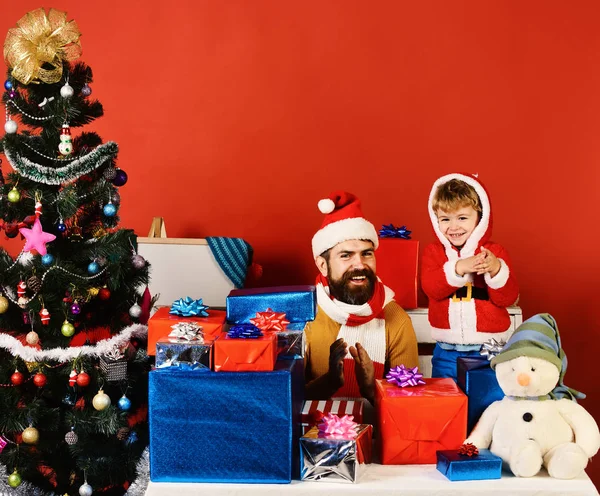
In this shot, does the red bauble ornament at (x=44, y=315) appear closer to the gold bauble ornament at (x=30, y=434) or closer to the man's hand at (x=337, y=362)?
the gold bauble ornament at (x=30, y=434)

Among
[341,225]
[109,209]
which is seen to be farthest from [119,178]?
[341,225]

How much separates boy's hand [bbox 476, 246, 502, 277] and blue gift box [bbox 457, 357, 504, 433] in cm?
44

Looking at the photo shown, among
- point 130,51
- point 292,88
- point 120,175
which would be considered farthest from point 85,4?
point 120,175

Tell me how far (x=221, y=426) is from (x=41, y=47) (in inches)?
38.2

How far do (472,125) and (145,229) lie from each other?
1.21 meters

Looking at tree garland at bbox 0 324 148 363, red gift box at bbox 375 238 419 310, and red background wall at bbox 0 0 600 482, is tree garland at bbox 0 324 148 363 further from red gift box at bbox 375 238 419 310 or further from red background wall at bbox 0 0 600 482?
red background wall at bbox 0 0 600 482

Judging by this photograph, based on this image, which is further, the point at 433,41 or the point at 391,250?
the point at 433,41

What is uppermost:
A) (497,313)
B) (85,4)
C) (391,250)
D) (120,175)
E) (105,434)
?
(85,4)

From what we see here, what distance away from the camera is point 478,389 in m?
1.55

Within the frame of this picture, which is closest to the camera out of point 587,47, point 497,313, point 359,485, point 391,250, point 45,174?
point 359,485

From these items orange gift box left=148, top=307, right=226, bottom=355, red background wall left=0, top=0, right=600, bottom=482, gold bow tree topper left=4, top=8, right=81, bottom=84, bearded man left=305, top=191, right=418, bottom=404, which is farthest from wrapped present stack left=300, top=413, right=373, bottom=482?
red background wall left=0, top=0, right=600, bottom=482

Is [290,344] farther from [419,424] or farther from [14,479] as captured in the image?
[14,479]

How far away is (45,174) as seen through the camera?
175 centimetres

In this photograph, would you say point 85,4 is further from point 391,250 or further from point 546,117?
point 546,117
